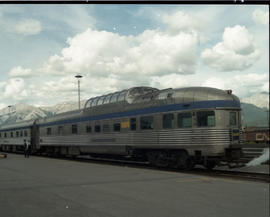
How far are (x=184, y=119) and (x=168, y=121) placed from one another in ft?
3.61

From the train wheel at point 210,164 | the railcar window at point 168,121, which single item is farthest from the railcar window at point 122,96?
the train wheel at point 210,164

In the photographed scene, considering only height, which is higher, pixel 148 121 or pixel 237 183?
pixel 148 121

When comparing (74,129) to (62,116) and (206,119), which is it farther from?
(206,119)

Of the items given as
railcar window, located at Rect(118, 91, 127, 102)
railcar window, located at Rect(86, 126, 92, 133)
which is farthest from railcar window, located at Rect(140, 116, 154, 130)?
railcar window, located at Rect(86, 126, 92, 133)

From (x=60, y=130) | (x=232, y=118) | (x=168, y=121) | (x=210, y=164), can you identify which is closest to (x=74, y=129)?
(x=60, y=130)

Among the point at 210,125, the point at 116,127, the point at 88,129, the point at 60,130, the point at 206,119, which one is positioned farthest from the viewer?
the point at 60,130

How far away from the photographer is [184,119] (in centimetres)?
1664

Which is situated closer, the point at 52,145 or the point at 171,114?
the point at 171,114

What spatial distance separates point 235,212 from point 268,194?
3094mm

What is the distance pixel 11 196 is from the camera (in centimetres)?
958

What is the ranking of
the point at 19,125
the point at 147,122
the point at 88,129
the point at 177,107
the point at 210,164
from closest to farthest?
the point at 210,164 → the point at 177,107 → the point at 147,122 → the point at 88,129 → the point at 19,125

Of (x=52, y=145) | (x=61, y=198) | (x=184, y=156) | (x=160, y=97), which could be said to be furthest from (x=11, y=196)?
(x=52, y=145)

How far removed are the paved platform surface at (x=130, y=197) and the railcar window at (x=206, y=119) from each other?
304 centimetres

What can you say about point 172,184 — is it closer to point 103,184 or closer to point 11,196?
point 103,184
